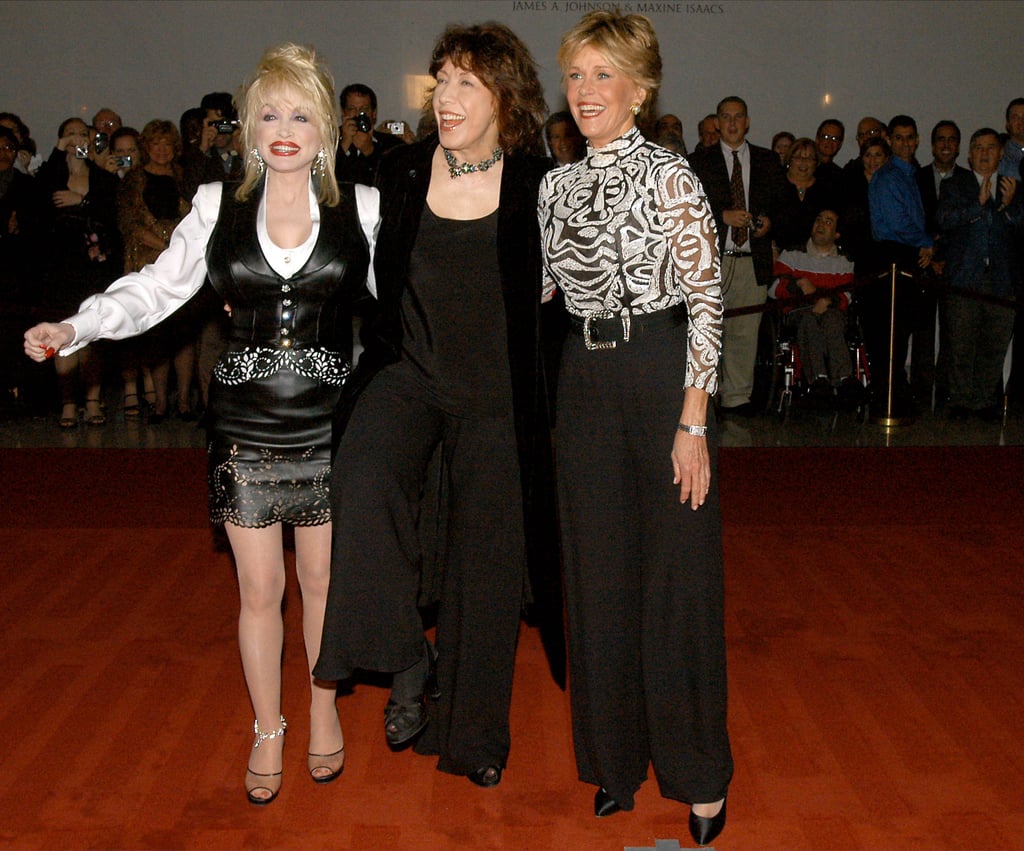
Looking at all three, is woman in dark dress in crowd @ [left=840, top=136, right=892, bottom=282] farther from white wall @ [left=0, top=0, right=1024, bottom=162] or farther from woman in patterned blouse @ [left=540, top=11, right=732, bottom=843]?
woman in patterned blouse @ [left=540, top=11, right=732, bottom=843]

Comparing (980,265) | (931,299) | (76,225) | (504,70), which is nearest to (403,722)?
(504,70)

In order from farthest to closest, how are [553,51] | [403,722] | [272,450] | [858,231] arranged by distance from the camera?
[553,51] → [858,231] → [403,722] → [272,450]

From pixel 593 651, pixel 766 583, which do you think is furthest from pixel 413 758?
pixel 766 583

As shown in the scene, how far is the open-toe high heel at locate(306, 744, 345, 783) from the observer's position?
3391 millimetres

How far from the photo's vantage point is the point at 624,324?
3.00 metres

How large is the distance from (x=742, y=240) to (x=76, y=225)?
4.19 meters

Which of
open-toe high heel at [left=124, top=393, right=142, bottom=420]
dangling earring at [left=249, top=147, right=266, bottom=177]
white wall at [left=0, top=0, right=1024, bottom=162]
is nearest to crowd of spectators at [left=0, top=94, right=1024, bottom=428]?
open-toe high heel at [left=124, top=393, right=142, bottom=420]

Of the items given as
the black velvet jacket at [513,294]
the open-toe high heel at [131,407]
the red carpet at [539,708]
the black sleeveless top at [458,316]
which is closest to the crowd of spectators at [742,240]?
the open-toe high heel at [131,407]

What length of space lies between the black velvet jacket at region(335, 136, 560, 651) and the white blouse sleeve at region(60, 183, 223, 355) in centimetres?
45

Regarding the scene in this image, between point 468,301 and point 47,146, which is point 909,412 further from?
point 47,146

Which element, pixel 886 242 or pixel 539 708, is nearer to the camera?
pixel 539 708

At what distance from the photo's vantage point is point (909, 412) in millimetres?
8555

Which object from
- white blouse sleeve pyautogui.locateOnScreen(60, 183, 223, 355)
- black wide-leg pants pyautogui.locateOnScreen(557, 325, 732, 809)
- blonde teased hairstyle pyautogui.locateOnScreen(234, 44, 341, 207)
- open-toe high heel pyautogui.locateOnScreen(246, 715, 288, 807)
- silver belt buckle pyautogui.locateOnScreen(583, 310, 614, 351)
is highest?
blonde teased hairstyle pyautogui.locateOnScreen(234, 44, 341, 207)

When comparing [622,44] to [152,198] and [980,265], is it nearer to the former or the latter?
[152,198]
